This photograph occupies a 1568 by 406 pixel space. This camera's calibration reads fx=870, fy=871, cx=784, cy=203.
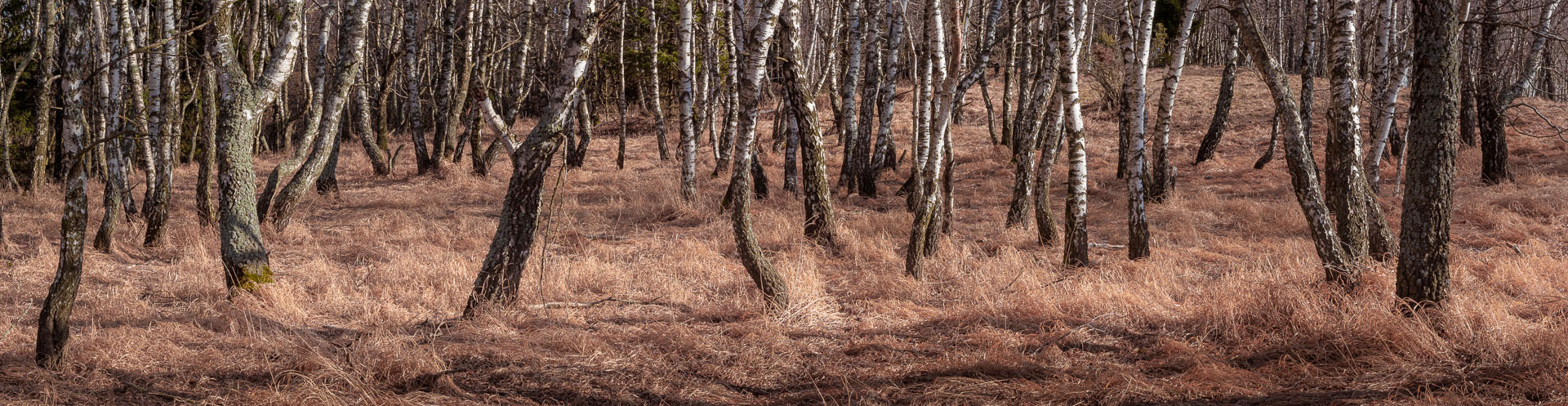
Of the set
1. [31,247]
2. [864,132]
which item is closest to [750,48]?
[864,132]

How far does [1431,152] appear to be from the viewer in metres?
4.81

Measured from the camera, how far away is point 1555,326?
15.9 ft

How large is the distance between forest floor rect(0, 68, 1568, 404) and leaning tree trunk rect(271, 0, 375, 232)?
0.33m

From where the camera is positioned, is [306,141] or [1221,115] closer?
[306,141]

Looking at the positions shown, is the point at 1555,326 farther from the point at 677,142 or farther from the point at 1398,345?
the point at 677,142

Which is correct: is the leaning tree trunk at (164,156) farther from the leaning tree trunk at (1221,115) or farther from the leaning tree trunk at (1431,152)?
the leaning tree trunk at (1221,115)

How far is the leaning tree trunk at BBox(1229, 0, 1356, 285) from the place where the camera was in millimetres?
6281

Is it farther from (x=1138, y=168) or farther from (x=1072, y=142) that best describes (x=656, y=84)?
(x=1138, y=168)

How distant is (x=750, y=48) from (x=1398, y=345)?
4639mm

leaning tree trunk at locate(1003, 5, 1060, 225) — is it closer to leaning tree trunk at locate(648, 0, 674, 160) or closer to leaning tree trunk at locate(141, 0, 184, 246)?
leaning tree trunk at locate(648, 0, 674, 160)

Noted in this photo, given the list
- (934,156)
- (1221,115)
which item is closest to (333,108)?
(934,156)

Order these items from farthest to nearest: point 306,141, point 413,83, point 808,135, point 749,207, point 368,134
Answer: point 413,83 < point 368,134 < point 808,135 < point 306,141 < point 749,207

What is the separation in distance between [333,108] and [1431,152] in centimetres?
904

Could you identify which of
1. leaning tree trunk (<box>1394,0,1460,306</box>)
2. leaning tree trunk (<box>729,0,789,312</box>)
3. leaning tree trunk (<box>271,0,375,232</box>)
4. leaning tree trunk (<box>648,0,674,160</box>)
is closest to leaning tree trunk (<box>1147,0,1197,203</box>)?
leaning tree trunk (<box>1394,0,1460,306</box>)
